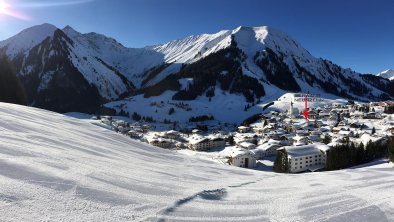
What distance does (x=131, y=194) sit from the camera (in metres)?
11.2

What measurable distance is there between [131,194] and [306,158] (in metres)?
46.0

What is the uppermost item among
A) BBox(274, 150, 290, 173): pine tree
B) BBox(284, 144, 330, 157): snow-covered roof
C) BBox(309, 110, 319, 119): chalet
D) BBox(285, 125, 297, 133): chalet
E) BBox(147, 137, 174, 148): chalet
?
BBox(309, 110, 319, 119): chalet

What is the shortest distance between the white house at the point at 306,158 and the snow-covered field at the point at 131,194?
114 ft

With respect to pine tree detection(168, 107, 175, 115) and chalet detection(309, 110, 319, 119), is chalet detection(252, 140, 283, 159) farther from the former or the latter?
pine tree detection(168, 107, 175, 115)

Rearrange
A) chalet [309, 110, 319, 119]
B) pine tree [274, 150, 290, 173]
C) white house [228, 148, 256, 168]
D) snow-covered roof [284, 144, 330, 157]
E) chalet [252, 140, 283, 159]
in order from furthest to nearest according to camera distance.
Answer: chalet [309, 110, 319, 119] < chalet [252, 140, 283, 159] < white house [228, 148, 256, 168] < snow-covered roof [284, 144, 330, 157] < pine tree [274, 150, 290, 173]

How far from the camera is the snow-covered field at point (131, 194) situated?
905 cm

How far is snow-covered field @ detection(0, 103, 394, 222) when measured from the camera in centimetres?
905

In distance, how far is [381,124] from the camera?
325 feet

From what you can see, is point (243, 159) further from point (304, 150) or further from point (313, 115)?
point (313, 115)

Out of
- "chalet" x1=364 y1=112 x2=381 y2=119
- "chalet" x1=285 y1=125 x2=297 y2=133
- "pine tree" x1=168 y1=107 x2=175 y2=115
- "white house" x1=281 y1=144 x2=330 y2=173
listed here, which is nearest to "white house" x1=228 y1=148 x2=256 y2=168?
"white house" x1=281 y1=144 x2=330 y2=173

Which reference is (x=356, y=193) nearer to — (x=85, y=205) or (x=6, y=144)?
(x=85, y=205)

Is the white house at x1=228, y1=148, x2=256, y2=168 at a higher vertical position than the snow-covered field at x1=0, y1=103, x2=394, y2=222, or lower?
lower

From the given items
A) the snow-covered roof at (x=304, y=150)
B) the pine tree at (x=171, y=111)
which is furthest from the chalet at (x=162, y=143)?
the pine tree at (x=171, y=111)

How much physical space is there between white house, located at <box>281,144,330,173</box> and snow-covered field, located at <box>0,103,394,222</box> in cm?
3468
